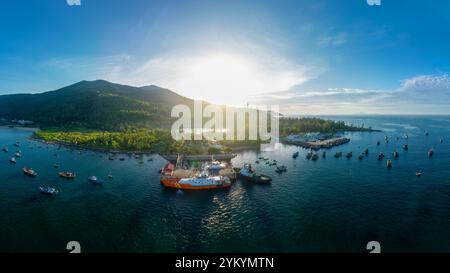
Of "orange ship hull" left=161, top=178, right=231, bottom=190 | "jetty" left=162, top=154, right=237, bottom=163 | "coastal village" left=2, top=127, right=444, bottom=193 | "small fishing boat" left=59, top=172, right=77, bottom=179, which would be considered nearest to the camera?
"orange ship hull" left=161, top=178, right=231, bottom=190

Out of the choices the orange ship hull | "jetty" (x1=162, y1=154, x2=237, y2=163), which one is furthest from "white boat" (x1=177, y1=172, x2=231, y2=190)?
"jetty" (x1=162, y1=154, x2=237, y2=163)

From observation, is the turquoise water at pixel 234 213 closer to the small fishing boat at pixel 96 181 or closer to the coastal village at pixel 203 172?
the small fishing boat at pixel 96 181

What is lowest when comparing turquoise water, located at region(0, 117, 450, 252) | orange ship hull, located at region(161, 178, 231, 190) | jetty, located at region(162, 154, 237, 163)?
turquoise water, located at region(0, 117, 450, 252)

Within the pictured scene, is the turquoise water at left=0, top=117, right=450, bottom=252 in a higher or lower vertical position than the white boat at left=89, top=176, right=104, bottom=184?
lower

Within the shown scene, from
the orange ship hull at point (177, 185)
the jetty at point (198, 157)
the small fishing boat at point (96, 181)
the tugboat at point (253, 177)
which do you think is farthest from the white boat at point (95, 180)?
the tugboat at point (253, 177)

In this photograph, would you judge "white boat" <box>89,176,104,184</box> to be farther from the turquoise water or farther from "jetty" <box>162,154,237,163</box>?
"jetty" <box>162,154,237,163</box>

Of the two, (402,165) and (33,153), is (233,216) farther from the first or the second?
(33,153)

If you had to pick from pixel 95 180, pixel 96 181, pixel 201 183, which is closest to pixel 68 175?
pixel 95 180
